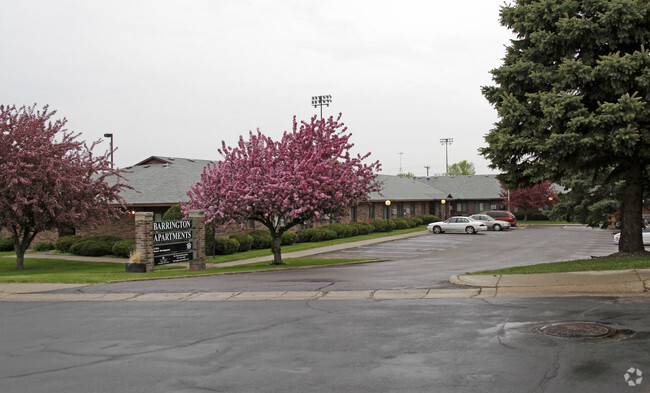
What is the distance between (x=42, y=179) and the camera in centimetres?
2480

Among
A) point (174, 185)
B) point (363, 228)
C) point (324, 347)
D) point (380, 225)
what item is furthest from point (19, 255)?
point (380, 225)

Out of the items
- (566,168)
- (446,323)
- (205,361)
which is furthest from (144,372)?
(566,168)

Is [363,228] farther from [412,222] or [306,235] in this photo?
[412,222]

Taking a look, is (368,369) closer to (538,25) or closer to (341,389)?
(341,389)

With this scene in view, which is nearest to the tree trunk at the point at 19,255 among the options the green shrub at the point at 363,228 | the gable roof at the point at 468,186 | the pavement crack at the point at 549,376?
the green shrub at the point at 363,228

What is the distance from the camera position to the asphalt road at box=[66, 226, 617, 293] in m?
14.8

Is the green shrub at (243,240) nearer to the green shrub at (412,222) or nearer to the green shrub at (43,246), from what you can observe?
the green shrub at (43,246)

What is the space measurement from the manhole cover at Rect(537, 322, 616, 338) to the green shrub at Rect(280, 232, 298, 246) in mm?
29267

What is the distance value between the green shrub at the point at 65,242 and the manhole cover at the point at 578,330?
107 feet

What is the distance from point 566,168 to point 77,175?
20.5m

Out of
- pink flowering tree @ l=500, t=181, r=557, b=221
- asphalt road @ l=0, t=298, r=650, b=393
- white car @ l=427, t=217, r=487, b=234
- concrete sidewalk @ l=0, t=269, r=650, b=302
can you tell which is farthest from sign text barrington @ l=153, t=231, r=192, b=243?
pink flowering tree @ l=500, t=181, r=557, b=221

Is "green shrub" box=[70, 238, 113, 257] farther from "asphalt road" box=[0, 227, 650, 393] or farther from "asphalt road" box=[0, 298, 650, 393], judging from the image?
"asphalt road" box=[0, 298, 650, 393]

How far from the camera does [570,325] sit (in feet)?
27.7

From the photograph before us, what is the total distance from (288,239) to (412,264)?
1514 cm
